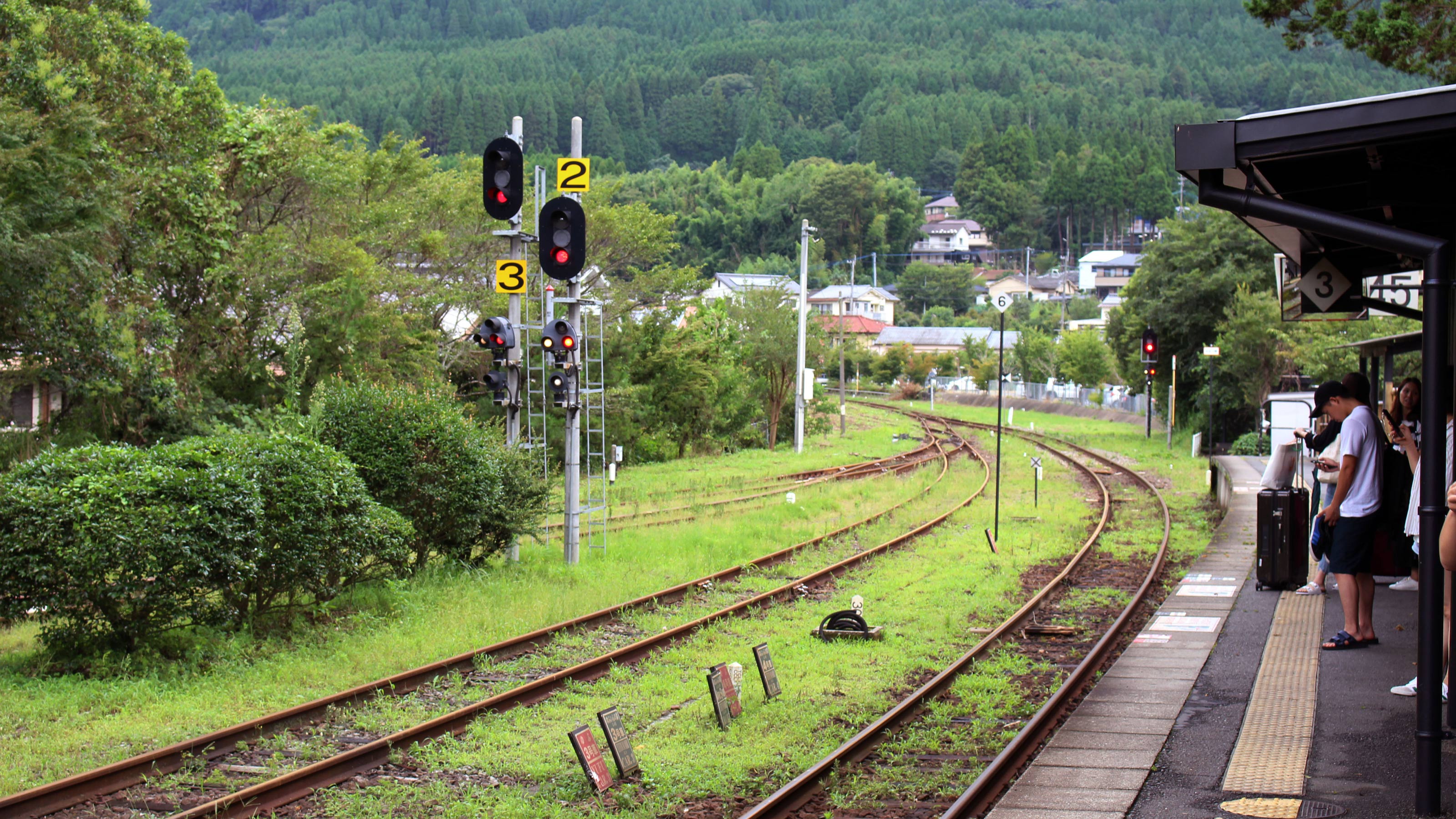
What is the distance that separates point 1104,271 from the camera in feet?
395

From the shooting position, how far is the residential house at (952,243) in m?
142

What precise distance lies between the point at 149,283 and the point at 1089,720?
20503 millimetres

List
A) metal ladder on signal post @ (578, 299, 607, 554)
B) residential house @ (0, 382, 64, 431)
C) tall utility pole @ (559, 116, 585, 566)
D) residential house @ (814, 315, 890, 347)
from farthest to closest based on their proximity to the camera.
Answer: residential house @ (814, 315, 890, 347) < residential house @ (0, 382, 64, 431) < metal ladder on signal post @ (578, 299, 607, 554) < tall utility pole @ (559, 116, 585, 566)

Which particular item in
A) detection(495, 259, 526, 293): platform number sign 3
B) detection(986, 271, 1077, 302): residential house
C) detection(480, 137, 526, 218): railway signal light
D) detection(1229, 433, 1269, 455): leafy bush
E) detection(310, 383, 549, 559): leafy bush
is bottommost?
detection(1229, 433, 1269, 455): leafy bush

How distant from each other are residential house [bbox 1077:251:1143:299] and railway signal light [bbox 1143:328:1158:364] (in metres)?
85.2

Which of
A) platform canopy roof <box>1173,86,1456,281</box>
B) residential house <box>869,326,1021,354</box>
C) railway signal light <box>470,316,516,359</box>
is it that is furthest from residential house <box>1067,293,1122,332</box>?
platform canopy roof <box>1173,86,1456,281</box>

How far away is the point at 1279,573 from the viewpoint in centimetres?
1262

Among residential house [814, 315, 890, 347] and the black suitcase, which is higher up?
residential house [814, 315, 890, 347]

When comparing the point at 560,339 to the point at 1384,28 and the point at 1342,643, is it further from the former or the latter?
the point at 1384,28

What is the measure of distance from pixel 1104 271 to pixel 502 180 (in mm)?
114205

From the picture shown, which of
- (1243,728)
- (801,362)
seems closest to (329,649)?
(1243,728)

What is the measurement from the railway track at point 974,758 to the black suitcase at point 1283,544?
1339mm

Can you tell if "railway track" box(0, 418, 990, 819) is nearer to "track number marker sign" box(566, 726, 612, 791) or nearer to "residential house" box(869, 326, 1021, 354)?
"track number marker sign" box(566, 726, 612, 791)

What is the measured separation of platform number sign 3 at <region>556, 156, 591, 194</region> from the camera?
14898mm
